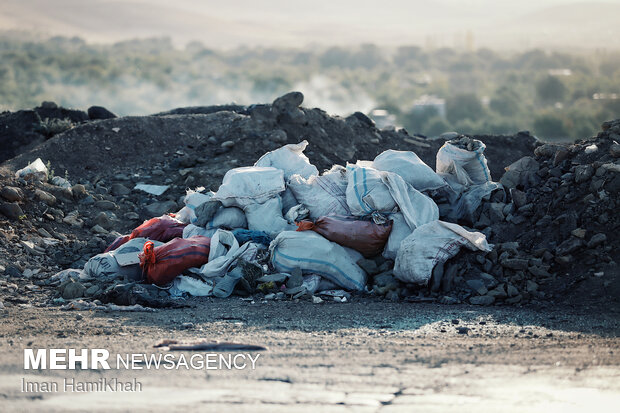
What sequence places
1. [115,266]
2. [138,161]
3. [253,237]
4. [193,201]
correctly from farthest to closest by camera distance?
[138,161]
[193,201]
[253,237]
[115,266]

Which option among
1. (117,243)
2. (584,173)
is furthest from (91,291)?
(584,173)

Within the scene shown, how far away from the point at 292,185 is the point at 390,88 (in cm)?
6130

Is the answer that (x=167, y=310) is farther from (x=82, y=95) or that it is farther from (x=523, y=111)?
(x=523, y=111)

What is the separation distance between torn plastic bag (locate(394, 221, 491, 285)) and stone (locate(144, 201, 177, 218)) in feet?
12.5

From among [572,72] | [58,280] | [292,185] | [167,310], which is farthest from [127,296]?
[572,72]

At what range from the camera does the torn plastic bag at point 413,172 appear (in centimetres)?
586

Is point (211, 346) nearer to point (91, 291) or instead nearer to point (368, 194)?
point (91, 291)

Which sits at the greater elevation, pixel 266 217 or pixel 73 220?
pixel 266 217

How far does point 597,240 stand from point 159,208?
16.3 feet

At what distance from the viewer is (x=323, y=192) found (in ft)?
19.0

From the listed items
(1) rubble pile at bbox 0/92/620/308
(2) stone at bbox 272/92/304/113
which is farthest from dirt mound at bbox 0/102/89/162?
(1) rubble pile at bbox 0/92/620/308

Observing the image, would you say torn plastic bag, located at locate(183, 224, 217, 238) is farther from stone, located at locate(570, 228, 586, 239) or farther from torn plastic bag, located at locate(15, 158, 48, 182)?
stone, located at locate(570, 228, 586, 239)

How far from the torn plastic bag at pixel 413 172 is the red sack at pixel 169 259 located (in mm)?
1682

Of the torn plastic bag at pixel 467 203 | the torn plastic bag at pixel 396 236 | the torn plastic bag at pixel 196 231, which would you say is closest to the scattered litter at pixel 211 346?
the torn plastic bag at pixel 396 236
